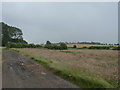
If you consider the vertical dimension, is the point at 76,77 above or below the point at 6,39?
below

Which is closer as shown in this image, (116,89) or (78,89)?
(78,89)

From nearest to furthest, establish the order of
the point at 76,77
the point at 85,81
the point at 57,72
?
the point at 85,81, the point at 76,77, the point at 57,72

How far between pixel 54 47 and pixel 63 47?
3346 millimetres

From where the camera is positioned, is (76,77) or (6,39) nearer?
(76,77)

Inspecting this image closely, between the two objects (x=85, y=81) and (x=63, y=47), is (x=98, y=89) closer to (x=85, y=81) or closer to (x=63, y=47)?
(x=85, y=81)

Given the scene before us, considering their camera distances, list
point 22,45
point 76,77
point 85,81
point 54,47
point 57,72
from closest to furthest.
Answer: point 85,81 → point 76,77 → point 57,72 → point 54,47 → point 22,45

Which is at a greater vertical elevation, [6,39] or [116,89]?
[6,39]

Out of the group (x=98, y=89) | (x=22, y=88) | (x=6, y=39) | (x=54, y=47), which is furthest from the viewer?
(x=6, y=39)

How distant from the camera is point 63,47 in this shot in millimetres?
48312

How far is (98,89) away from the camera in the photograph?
4777mm

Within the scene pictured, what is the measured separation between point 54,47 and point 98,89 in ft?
143

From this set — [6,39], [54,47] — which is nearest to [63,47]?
[54,47]

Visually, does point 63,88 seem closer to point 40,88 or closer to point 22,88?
point 40,88

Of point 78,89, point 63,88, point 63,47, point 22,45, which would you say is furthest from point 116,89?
point 22,45
